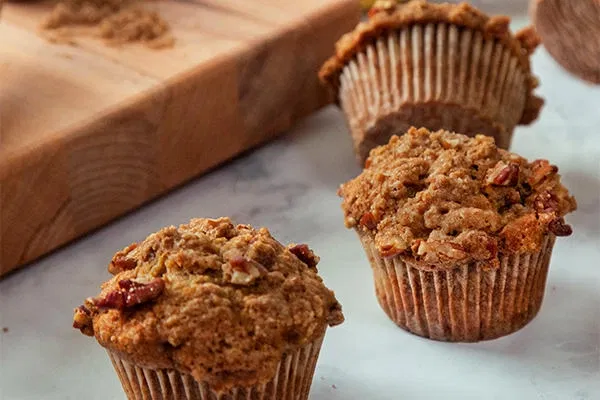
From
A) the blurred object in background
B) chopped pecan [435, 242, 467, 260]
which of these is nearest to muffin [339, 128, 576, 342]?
chopped pecan [435, 242, 467, 260]

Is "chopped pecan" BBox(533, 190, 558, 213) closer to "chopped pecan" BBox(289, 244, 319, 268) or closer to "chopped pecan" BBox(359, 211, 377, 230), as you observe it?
"chopped pecan" BBox(359, 211, 377, 230)

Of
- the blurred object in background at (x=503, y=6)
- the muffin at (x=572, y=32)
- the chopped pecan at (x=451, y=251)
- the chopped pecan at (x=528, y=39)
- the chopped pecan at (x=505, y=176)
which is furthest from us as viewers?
the blurred object in background at (x=503, y=6)

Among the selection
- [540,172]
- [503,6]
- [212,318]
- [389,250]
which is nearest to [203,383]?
[212,318]

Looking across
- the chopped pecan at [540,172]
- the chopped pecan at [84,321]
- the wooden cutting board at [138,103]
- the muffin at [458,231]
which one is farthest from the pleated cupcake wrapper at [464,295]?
the wooden cutting board at [138,103]

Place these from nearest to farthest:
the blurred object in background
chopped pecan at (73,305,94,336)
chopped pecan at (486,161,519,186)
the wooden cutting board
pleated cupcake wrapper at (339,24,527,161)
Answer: chopped pecan at (73,305,94,336), chopped pecan at (486,161,519,186), the wooden cutting board, pleated cupcake wrapper at (339,24,527,161), the blurred object in background

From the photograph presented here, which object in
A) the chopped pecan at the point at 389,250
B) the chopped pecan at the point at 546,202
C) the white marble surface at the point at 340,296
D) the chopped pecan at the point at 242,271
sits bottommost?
the white marble surface at the point at 340,296

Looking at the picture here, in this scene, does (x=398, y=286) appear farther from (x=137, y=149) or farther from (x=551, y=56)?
(x=551, y=56)

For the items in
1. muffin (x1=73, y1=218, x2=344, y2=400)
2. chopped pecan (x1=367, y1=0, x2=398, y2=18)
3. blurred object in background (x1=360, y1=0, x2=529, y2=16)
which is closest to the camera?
muffin (x1=73, y1=218, x2=344, y2=400)

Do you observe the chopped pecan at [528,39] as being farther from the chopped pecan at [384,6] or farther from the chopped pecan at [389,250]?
the chopped pecan at [389,250]

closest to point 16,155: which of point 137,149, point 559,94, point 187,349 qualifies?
point 137,149
